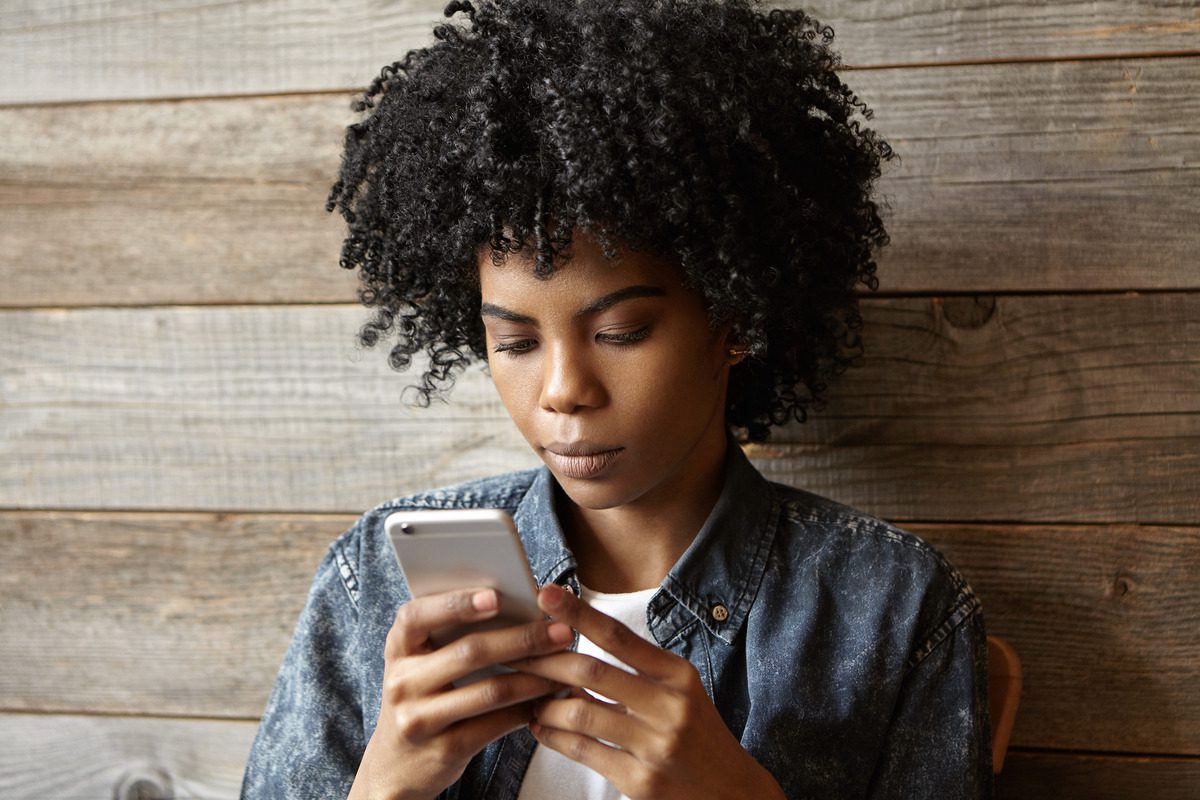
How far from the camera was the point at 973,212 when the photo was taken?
4.04 feet

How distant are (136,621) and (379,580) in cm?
50

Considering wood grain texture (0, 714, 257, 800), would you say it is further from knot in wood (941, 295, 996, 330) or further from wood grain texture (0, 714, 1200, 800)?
knot in wood (941, 295, 996, 330)

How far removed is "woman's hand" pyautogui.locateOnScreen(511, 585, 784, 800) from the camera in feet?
2.77

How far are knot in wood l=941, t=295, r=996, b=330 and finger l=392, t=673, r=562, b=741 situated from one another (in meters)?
0.66

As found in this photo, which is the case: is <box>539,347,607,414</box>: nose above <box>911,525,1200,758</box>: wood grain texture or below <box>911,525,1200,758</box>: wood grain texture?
above

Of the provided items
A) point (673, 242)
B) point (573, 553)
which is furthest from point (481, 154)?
point (573, 553)

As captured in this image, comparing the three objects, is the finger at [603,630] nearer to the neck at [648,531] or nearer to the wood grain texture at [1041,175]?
the neck at [648,531]

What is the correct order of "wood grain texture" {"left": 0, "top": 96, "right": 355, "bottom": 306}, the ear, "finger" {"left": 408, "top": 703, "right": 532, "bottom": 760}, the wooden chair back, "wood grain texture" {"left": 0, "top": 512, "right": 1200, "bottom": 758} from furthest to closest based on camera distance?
"wood grain texture" {"left": 0, "top": 96, "right": 355, "bottom": 306} → "wood grain texture" {"left": 0, "top": 512, "right": 1200, "bottom": 758} → the wooden chair back → the ear → "finger" {"left": 408, "top": 703, "right": 532, "bottom": 760}

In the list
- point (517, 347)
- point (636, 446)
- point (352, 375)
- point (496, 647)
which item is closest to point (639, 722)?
point (496, 647)

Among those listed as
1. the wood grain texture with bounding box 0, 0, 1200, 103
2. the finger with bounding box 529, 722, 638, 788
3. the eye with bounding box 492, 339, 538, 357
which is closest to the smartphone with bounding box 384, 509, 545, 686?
the finger with bounding box 529, 722, 638, 788

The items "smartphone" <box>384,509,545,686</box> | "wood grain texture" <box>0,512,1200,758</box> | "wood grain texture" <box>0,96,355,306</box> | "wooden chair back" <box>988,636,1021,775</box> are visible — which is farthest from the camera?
"wood grain texture" <box>0,96,355,306</box>

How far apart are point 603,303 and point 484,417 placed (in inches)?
19.0

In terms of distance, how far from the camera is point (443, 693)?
2.89 ft

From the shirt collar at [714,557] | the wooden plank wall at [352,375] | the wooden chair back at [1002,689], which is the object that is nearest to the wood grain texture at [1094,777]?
the wooden plank wall at [352,375]
